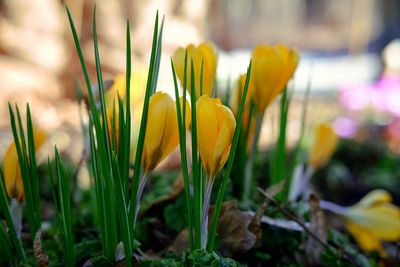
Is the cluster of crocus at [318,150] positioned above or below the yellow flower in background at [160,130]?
below

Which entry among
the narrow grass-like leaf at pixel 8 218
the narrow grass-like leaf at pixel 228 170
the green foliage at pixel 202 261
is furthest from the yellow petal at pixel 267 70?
the narrow grass-like leaf at pixel 8 218

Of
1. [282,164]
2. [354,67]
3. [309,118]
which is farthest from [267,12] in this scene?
[282,164]

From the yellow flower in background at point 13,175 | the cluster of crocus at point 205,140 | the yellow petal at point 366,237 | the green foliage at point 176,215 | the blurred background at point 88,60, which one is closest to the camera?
the cluster of crocus at point 205,140

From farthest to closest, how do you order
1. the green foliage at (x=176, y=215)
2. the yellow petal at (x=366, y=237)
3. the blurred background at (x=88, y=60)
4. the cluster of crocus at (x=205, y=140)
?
the blurred background at (x=88, y=60)
the yellow petal at (x=366, y=237)
the green foliage at (x=176, y=215)
the cluster of crocus at (x=205, y=140)

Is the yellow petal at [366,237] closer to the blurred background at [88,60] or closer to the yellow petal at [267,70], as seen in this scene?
the yellow petal at [267,70]

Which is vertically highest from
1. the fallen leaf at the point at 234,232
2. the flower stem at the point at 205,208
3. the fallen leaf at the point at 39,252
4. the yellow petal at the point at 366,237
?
the flower stem at the point at 205,208

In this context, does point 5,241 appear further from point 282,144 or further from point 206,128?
point 282,144

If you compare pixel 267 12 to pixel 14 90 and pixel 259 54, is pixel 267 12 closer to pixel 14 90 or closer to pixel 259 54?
pixel 14 90
